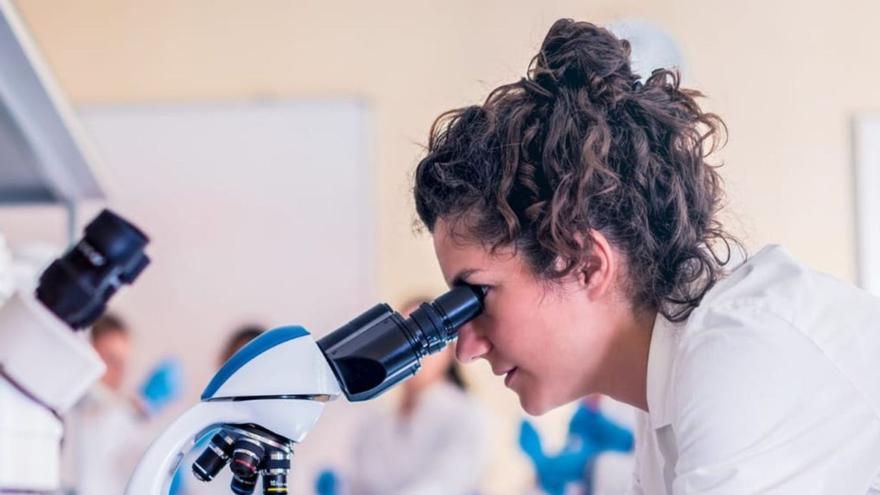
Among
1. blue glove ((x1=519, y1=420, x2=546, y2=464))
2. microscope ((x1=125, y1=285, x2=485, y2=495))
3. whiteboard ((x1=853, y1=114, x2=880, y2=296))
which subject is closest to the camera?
microscope ((x1=125, y1=285, x2=485, y2=495))

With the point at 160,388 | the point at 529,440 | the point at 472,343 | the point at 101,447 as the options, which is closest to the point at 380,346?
the point at 472,343

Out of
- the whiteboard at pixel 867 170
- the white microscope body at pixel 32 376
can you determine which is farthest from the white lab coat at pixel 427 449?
the white microscope body at pixel 32 376

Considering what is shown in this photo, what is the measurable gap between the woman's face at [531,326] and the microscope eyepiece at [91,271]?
0.47 metres

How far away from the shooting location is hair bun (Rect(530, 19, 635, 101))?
3.59 ft

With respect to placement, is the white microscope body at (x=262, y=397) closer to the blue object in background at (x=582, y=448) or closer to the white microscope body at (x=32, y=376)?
the white microscope body at (x=32, y=376)

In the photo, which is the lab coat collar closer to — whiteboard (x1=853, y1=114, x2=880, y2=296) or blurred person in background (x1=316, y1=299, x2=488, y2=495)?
blurred person in background (x1=316, y1=299, x2=488, y2=495)

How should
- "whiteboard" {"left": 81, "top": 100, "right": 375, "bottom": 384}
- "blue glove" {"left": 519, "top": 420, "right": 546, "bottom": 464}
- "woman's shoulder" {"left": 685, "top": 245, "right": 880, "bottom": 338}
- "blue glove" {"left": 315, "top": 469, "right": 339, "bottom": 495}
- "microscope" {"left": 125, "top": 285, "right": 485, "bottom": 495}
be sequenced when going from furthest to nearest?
"whiteboard" {"left": 81, "top": 100, "right": 375, "bottom": 384} < "blue glove" {"left": 315, "top": 469, "right": 339, "bottom": 495} < "blue glove" {"left": 519, "top": 420, "right": 546, "bottom": 464} < "woman's shoulder" {"left": 685, "top": 245, "right": 880, "bottom": 338} < "microscope" {"left": 125, "top": 285, "right": 485, "bottom": 495}

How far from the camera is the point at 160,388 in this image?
349 centimetres

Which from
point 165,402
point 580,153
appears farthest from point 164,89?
point 580,153

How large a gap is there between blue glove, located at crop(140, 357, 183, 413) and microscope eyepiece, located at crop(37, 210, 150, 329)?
290 centimetres

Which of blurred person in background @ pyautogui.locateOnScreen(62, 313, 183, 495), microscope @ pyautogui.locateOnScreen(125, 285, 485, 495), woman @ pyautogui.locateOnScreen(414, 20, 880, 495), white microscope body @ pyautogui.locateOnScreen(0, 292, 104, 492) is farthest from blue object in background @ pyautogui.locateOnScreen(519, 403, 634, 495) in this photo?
white microscope body @ pyautogui.locateOnScreen(0, 292, 104, 492)

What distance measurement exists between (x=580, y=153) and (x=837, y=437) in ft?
1.08

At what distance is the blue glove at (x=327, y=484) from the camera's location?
3.24 m

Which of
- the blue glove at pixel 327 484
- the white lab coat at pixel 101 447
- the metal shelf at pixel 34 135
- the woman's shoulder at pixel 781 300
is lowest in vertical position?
the blue glove at pixel 327 484
